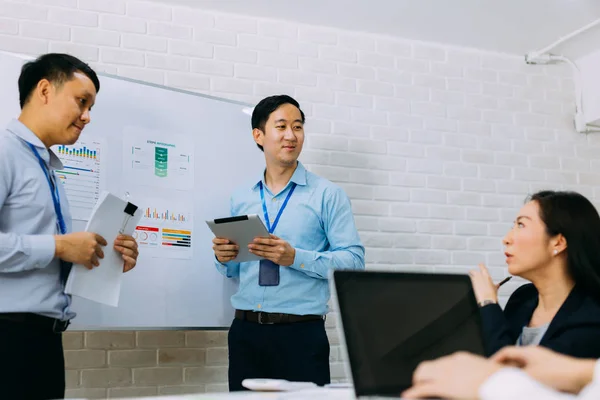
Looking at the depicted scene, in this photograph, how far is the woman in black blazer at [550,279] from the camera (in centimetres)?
181

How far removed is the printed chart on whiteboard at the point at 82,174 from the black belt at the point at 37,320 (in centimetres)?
77

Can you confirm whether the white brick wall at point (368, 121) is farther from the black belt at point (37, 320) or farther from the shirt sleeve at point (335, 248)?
the black belt at point (37, 320)

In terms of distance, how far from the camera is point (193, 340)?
3.27 metres

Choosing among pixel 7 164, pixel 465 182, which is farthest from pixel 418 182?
pixel 7 164

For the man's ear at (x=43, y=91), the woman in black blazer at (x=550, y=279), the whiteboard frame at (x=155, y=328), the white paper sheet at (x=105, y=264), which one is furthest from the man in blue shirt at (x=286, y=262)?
the man's ear at (x=43, y=91)

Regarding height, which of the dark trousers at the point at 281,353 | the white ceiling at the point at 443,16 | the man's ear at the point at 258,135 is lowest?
the dark trousers at the point at 281,353

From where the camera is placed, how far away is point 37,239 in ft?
6.34

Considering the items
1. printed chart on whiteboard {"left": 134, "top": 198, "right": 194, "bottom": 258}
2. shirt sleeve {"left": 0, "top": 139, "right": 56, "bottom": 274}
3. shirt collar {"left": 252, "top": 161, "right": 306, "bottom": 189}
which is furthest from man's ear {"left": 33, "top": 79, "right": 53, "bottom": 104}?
shirt collar {"left": 252, "top": 161, "right": 306, "bottom": 189}

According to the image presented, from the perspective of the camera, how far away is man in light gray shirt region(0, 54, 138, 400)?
189cm

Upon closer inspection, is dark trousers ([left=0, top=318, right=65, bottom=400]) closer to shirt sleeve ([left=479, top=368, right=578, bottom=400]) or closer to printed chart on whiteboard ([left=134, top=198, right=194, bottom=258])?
printed chart on whiteboard ([left=134, top=198, right=194, bottom=258])

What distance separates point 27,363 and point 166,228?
1140mm

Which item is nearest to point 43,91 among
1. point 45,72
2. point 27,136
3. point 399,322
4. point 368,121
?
point 45,72

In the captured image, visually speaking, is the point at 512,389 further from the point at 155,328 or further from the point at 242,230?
the point at 155,328

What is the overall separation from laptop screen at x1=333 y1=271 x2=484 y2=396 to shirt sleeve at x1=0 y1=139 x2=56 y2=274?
1.07m
